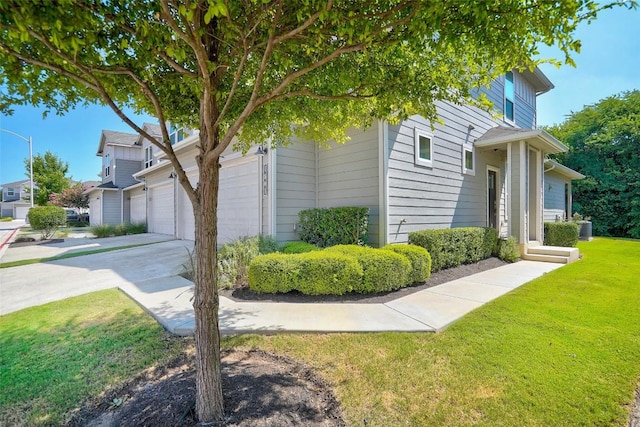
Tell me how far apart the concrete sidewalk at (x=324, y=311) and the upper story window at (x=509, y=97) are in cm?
926

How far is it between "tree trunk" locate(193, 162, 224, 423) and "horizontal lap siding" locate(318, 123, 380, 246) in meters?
5.42

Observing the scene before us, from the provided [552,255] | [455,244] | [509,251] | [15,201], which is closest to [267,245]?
[455,244]

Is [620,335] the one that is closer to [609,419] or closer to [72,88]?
[609,419]

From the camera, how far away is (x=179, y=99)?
2.95m

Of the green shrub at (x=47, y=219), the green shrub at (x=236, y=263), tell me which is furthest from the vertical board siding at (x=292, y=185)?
the green shrub at (x=47, y=219)

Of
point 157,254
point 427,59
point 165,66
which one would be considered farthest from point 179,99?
point 157,254

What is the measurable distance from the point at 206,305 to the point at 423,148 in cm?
780

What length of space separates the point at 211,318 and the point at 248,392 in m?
0.77

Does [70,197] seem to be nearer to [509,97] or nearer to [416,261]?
[416,261]

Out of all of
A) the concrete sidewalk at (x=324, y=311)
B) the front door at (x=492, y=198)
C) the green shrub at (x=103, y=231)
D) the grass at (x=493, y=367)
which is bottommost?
the grass at (x=493, y=367)

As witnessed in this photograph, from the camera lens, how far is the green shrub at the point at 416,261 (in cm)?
609

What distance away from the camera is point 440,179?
9031mm

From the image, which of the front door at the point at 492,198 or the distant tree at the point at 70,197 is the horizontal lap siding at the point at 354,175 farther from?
the distant tree at the point at 70,197

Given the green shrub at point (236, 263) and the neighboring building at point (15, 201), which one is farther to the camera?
the neighboring building at point (15, 201)
